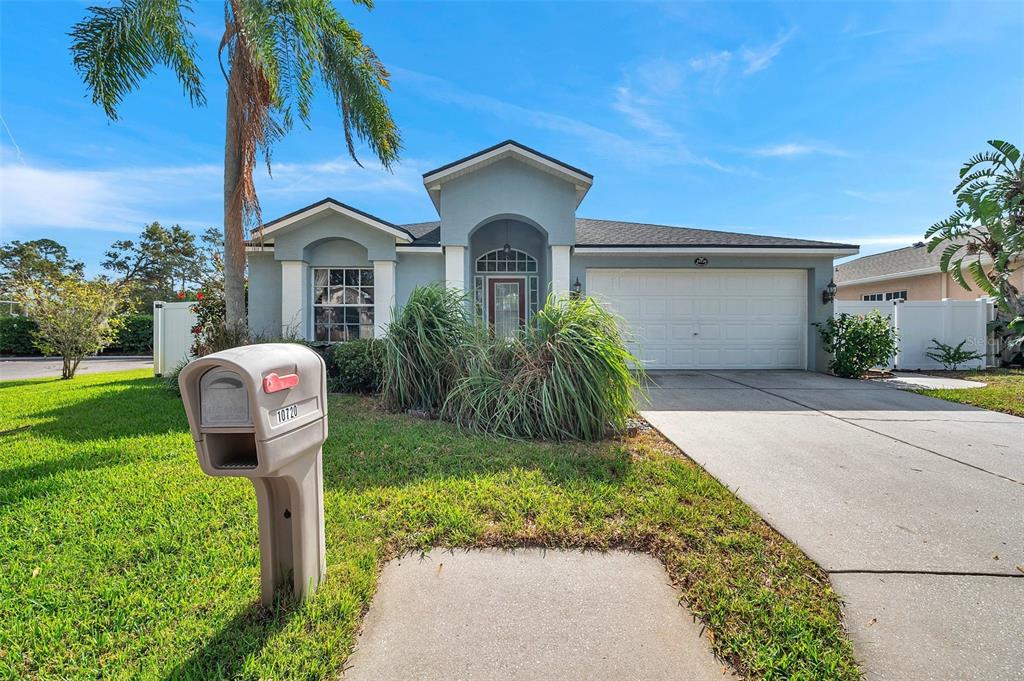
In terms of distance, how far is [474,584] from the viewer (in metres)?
2.28

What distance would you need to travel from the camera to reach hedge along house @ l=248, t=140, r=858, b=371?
9.59 m

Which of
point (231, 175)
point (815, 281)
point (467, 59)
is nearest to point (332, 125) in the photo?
point (231, 175)

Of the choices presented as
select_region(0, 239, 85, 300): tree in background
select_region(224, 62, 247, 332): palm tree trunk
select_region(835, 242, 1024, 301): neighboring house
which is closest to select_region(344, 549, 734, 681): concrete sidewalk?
select_region(224, 62, 247, 332): palm tree trunk

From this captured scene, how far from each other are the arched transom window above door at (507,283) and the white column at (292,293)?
4.31m

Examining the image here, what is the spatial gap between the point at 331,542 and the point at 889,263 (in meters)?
24.6

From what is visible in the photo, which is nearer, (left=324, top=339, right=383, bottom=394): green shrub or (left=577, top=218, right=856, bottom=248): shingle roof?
(left=324, top=339, right=383, bottom=394): green shrub

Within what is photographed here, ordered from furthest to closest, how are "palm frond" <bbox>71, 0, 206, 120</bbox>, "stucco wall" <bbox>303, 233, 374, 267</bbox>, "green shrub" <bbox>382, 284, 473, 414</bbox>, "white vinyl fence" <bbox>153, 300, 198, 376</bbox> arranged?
"white vinyl fence" <bbox>153, 300, 198, 376</bbox> → "stucco wall" <bbox>303, 233, 374, 267</bbox> → "palm frond" <bbox>71, 0, 206, 120</bbox> → "green shrub" <bbox>382, 284, 473, 414</bbox>

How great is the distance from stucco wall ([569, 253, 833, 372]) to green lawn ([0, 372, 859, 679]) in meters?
6.72

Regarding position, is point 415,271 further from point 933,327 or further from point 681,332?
point 933,327

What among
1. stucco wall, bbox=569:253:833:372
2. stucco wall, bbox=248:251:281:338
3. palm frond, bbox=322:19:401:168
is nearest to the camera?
palm frond, bbox=322:19:401:168

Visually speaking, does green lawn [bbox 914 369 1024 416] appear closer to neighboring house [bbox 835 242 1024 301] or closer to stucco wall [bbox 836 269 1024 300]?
neighboring house [bbox 835 242 1024 301]

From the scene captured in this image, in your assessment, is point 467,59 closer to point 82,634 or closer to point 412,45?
point 412,45

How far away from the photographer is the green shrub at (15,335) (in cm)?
1928

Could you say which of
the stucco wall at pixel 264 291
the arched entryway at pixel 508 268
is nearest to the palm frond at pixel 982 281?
the arched entryway at pixel 508 268
